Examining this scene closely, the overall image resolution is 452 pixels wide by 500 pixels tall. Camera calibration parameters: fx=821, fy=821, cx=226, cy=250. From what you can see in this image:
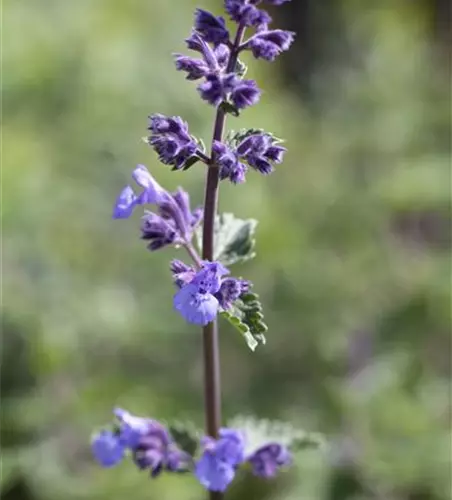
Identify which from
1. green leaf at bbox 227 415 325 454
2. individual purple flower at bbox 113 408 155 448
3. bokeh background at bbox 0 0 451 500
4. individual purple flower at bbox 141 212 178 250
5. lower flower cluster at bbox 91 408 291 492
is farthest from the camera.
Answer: bokeh background at bbox 0 0 451 500

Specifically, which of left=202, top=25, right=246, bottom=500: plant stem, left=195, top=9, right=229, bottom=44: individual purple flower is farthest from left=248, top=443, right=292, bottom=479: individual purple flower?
left=195, top=9, right=229, bottom=44: individual purple flower

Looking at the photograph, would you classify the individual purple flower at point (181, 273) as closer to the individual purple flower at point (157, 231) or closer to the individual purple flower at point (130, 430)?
the individual purple flower at point (157, 231)

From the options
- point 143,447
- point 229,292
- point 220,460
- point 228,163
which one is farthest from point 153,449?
point 228,163

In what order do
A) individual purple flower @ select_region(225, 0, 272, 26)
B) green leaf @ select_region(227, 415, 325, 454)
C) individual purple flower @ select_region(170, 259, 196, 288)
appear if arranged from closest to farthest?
individual purple flower @ select_region(225, 0, 272, 26) → individual purple flower @ select_region(170, 259, 196, 288) → green leaf @ select_region(227, 415, 325, 454)

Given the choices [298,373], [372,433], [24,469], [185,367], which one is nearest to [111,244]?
[185,367]

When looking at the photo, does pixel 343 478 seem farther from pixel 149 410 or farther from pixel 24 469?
pixel 24 469

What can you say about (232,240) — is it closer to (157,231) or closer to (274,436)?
(157,231)

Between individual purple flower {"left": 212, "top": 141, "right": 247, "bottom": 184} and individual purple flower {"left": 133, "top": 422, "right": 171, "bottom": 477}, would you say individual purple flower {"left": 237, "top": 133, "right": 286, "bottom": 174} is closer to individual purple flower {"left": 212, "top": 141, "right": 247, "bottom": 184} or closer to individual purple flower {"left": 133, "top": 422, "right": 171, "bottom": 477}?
individual purple flower {"left": 212, "top": 141, "right": 247, "bottom": 184}
